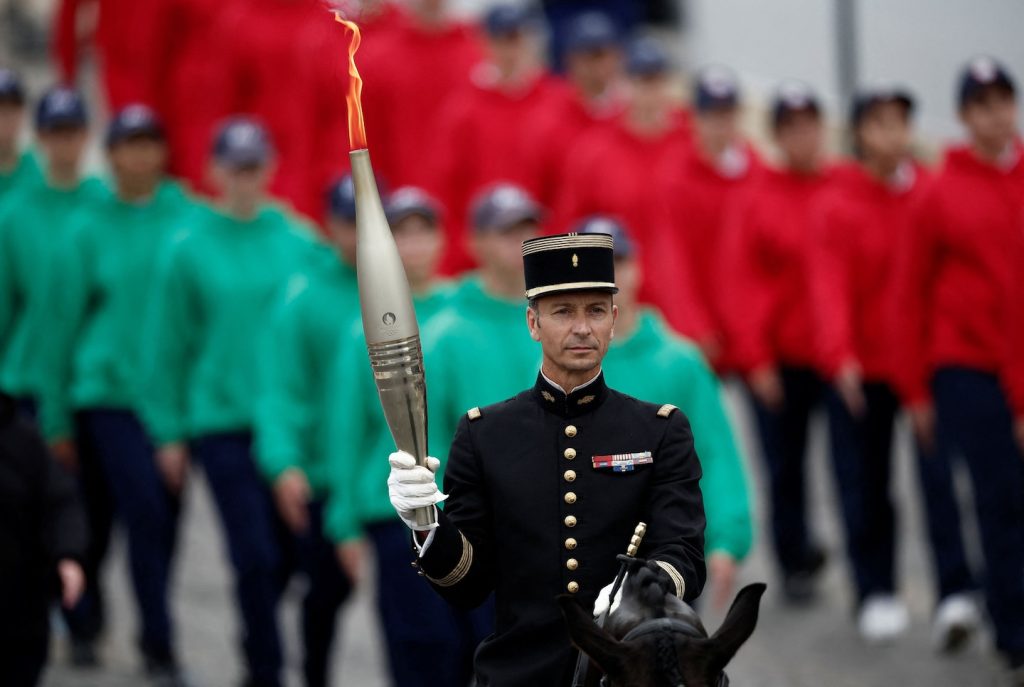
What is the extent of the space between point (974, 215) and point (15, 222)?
5.05 metres

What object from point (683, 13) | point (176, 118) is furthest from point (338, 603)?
point (683, 13)

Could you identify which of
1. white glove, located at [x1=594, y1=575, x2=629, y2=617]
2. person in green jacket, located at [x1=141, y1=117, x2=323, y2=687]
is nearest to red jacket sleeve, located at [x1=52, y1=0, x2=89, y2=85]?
person in green jacket, located at [x1=141, y1=117, x2=323, y2=687]

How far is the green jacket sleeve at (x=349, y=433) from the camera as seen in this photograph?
30.3ft

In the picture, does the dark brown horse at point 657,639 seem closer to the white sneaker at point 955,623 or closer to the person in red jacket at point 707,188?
the white sneaker at point 955,623

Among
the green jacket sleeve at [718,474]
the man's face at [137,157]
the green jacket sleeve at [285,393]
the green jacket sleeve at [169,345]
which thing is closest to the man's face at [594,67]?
the man's face at [137,157]

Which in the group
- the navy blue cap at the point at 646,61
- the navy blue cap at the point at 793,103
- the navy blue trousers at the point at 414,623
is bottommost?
the navy blue trousers at the point at 414,623

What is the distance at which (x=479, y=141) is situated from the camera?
13438mm

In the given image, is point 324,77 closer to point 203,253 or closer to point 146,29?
point 146,29

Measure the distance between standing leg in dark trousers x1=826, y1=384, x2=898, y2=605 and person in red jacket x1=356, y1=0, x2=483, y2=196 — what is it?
364 cm

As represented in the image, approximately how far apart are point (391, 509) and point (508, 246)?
1.24m

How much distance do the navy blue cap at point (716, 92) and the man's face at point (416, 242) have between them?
12.1ft

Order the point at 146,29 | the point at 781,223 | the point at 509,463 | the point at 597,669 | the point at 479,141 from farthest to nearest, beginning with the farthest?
the point at 146,29, the point at 479,141, the point at 781,223, the point at 509,463, the point at 597,669

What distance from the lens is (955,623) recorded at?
11.0 m

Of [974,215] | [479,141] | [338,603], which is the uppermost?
[479,141]
